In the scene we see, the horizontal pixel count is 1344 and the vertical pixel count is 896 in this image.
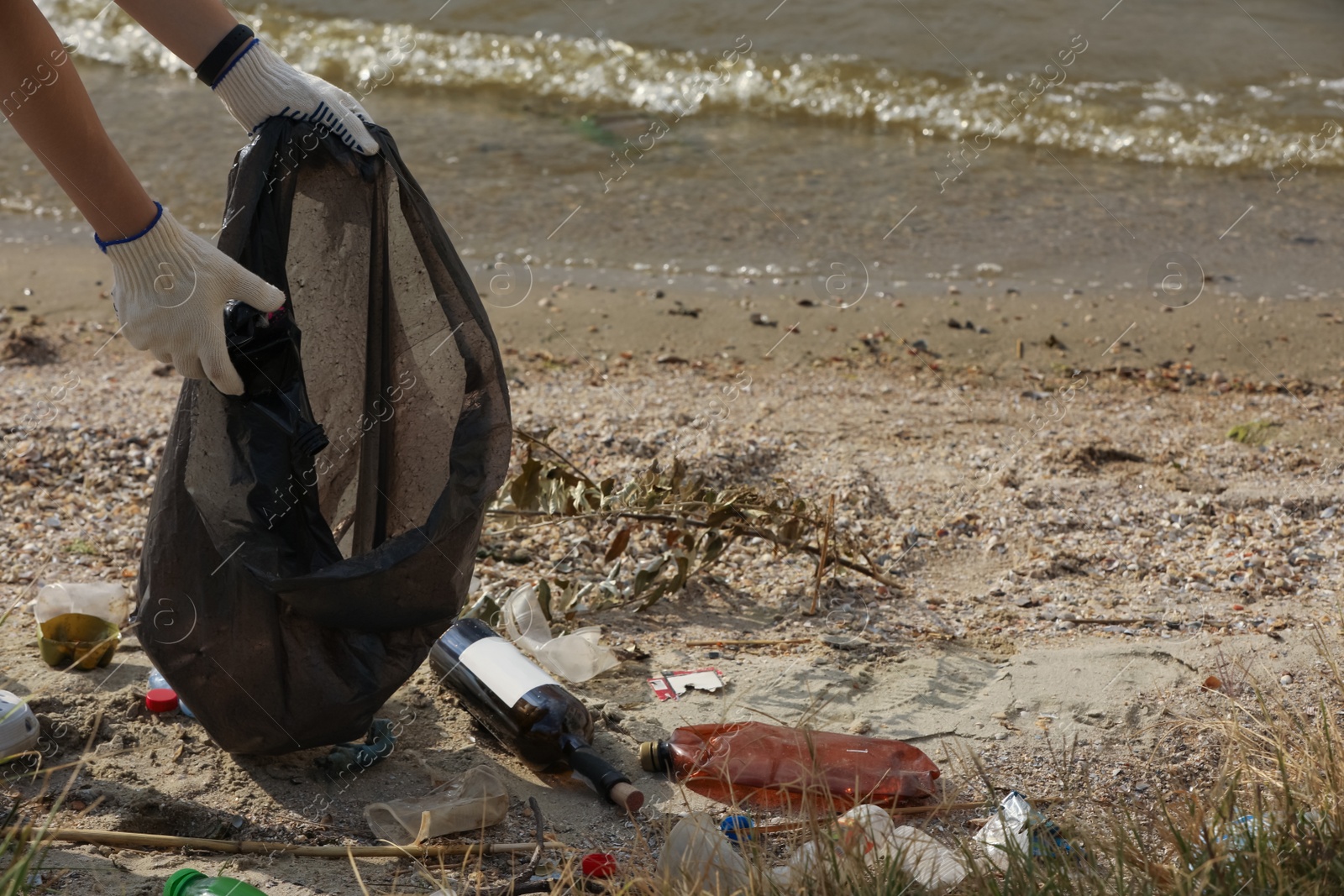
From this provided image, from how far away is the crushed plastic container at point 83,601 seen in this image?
256 centimetres

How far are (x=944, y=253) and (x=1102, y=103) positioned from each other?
9.88ft

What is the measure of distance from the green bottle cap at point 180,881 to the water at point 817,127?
384 centimetres

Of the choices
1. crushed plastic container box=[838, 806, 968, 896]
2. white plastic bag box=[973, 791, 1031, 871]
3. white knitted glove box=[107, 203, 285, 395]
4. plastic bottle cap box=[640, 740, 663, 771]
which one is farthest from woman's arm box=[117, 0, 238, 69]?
white plastic bag box=[973, 791, 1031, 871]

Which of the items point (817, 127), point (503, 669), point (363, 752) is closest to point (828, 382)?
point (503, 669)

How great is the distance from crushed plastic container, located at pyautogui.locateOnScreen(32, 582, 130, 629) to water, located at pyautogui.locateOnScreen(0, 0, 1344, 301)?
116 inches

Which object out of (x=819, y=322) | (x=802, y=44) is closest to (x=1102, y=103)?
(x=802, y=44)

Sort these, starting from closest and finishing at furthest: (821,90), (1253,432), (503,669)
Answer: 1. (503,669)
2. (1253,432)
3. (821,90)

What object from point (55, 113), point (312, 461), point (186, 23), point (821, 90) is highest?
point (186, 23)

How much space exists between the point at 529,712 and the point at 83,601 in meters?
1.04

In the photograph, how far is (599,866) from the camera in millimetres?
1920

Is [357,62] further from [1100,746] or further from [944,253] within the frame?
[1100,746]

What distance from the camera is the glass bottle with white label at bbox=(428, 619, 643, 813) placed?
228 cm

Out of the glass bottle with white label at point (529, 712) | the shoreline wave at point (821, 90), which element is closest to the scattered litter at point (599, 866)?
the glass bottle with white label at point (529, 712)

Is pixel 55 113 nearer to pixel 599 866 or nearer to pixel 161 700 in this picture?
pixel 161 700
